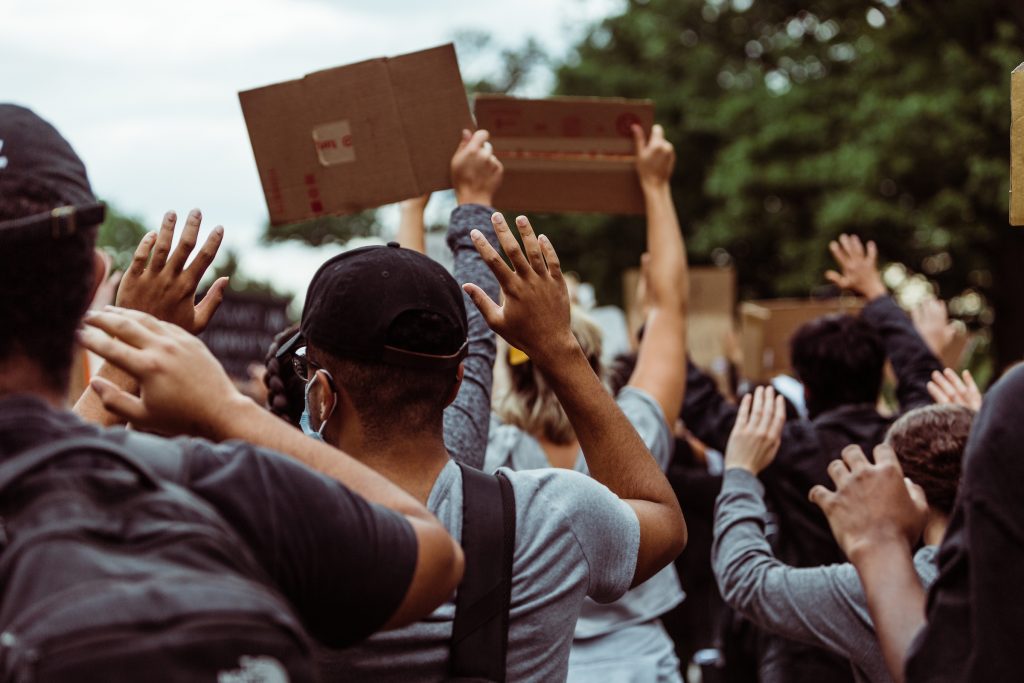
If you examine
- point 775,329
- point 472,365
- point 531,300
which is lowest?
point 775,329

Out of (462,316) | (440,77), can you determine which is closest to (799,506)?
(440,77)

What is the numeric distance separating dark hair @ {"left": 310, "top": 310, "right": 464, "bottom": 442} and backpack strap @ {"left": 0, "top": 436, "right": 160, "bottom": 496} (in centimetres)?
72

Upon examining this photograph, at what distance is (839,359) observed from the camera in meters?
4.10

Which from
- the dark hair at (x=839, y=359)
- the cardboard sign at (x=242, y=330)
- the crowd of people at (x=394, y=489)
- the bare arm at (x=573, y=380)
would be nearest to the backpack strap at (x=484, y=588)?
the crowd of people at (x=394, y=489)

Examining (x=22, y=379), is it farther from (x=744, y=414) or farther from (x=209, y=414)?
(x=744, y=414)

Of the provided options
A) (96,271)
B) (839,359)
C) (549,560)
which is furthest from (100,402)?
(839,359)

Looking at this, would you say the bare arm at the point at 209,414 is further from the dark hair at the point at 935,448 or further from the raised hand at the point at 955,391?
the raised hand at the point at 955,391

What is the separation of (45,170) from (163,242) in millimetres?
679

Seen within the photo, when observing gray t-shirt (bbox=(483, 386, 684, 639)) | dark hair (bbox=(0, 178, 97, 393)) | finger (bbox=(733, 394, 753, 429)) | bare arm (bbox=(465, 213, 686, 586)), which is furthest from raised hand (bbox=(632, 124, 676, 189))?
dark hair (bbox=(0, 178, 97, 393))

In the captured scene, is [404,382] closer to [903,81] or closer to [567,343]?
[567,343]

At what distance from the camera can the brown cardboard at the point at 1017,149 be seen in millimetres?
2166

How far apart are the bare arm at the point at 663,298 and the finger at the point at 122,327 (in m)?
1.96

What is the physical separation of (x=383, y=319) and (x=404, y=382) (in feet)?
0.39

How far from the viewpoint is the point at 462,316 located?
2172 mm
